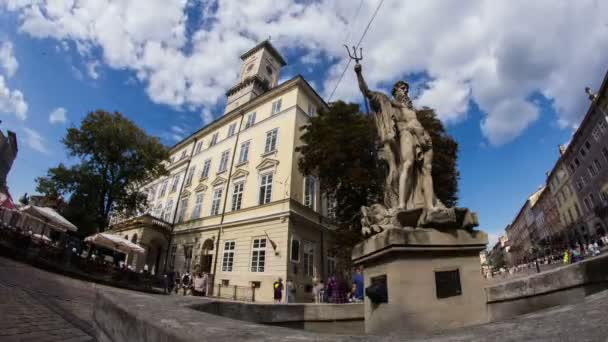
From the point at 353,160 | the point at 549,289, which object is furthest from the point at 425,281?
Result: the point at 353,160

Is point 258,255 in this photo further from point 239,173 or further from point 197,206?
point 197,206

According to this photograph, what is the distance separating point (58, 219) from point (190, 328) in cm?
1950

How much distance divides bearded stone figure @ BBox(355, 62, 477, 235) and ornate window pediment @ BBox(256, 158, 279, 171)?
54.7ft

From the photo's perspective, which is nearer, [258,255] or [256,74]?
[258,255]

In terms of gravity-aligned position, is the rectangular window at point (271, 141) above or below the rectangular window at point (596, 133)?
below

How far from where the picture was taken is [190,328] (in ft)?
4.03

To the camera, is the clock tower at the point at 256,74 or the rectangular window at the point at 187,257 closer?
the rectangular window at the point at 187,257

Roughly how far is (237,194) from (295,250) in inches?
289

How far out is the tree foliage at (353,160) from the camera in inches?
582

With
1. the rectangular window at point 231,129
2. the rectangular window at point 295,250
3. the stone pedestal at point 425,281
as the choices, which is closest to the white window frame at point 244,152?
the rectangular window at point 231,129

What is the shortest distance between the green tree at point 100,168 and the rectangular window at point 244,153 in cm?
796

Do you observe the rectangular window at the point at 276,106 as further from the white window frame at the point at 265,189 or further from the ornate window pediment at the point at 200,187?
the ornate window pediment at the point at 200,187

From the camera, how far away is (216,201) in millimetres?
24375

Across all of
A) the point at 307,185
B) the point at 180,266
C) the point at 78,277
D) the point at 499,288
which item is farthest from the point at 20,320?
the point at 180,266
